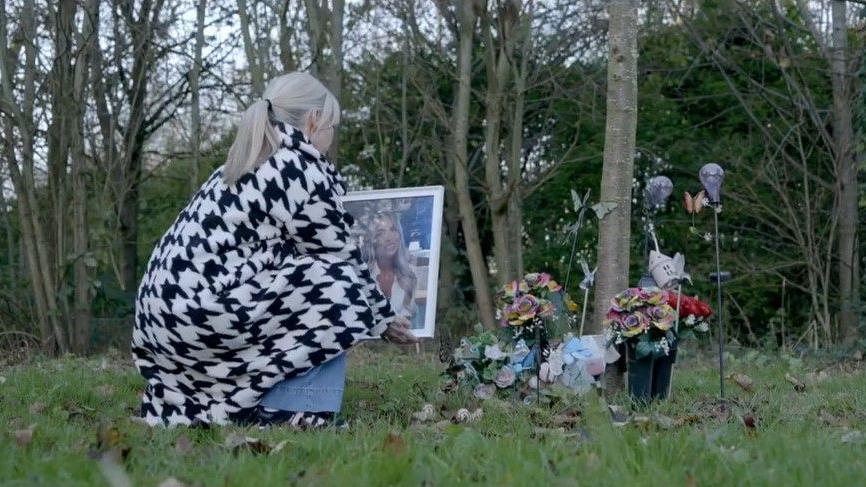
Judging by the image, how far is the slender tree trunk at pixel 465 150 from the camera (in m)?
12.0

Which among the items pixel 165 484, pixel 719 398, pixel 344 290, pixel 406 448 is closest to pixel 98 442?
pixel 165 484

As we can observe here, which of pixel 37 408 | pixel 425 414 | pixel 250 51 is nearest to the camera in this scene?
pixel 425 414

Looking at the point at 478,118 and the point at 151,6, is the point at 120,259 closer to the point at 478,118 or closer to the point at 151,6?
the point at 151,6

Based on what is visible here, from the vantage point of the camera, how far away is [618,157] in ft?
17.7

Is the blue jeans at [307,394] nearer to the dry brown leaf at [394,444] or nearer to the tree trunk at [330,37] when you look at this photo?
the dry brown leaf at [394,444]

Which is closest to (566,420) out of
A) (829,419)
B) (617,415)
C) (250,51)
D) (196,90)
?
(617,415)

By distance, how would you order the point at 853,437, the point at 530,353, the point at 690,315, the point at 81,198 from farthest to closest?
1. the point at 81,198
2. the point at 690,315
3. the point at 530,353
4. the point at 853,437

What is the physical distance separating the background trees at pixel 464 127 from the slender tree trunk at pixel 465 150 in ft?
0.09

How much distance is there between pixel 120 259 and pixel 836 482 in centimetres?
1133

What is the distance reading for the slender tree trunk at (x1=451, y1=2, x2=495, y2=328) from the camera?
39.2 feet

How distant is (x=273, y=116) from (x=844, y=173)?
9806 mm

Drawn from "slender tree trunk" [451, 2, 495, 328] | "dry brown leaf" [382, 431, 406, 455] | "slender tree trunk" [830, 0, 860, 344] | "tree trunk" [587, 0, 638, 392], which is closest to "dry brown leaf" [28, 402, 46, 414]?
"dry brown leaf" [382, 431, 406, 455]

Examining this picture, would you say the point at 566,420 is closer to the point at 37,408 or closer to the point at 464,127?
the point at 37,408

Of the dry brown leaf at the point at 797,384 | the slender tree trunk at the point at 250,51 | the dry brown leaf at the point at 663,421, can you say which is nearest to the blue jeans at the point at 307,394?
the dry brown leaf at the point at 663,421
